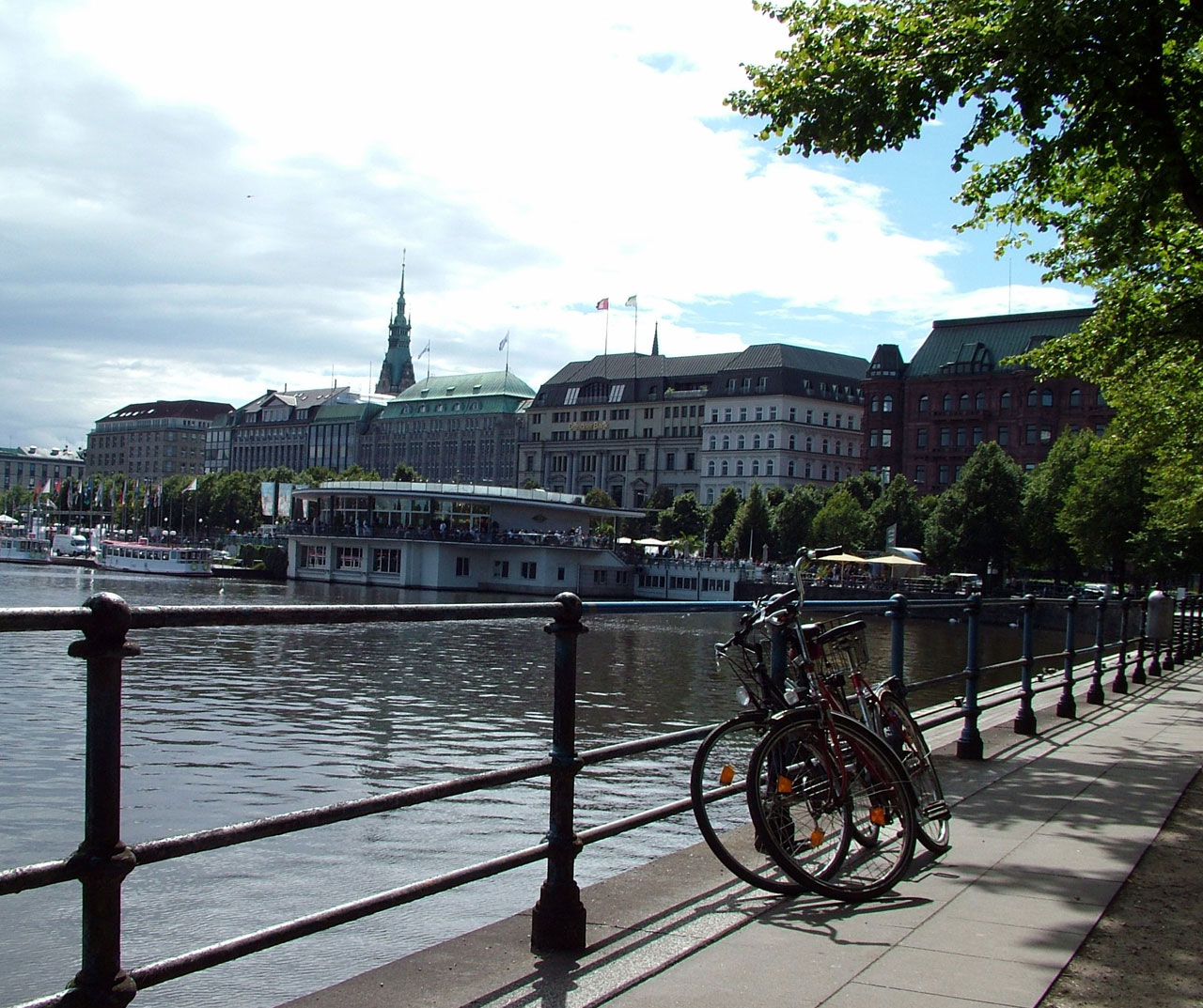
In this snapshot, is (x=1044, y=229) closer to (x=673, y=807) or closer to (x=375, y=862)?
→ (x=375, y=862)

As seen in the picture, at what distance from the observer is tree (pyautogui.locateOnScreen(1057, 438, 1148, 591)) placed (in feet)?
195

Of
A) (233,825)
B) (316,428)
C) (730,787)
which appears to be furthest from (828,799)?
(316,428)

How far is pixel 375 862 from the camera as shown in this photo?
11.9m

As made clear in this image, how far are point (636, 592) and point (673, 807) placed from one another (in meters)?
93.1

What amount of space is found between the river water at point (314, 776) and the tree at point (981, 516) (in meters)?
40.9

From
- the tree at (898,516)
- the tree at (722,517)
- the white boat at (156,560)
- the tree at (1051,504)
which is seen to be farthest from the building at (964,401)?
the white boat at (156,560)

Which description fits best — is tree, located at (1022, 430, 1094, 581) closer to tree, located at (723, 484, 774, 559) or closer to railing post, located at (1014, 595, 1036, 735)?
tree, located at (723, 484, 774, 559)

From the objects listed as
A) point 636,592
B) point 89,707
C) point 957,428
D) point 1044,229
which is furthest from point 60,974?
point 957,428

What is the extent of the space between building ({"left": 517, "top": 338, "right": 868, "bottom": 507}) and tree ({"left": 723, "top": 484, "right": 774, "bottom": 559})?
23.8m

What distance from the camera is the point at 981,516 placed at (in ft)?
244

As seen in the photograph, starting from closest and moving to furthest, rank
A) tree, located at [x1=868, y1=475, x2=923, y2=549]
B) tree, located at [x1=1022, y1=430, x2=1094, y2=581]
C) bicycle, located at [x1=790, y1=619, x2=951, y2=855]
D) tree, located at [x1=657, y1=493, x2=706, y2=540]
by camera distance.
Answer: bicycle, located at [x1=790, y1=619, x2=951, y2=855] → tree, located at [x1=1022, y1=430, x2=1094, y2=581] → tree, located at [x1=868, y1=475, x2=923, y2=549] → tree, located at [x1=657, y1=493, x2=706, y2=540]

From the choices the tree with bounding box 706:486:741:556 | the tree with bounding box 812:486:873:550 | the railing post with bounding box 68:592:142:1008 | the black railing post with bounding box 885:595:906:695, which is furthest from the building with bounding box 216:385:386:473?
the railing post with bounding box 68:592:142:1008

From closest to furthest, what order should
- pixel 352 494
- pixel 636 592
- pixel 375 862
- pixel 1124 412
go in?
pixel 375 862, pixel 1124 412, pixel 636 592, pixel 352 494

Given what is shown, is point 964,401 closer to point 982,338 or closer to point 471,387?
point 982,338
